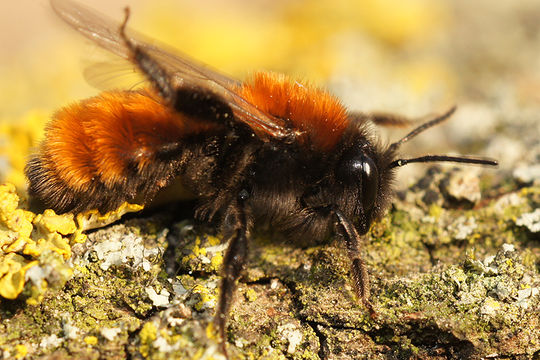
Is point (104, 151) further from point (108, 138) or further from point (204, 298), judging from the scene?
point (204, 298)

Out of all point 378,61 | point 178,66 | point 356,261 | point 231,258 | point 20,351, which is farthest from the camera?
point 378,61

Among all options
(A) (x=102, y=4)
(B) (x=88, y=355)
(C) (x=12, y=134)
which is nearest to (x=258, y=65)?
(C) (x=12, y=134)

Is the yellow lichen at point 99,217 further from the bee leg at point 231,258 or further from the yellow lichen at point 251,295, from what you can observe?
the yellow lichen at point 251,295

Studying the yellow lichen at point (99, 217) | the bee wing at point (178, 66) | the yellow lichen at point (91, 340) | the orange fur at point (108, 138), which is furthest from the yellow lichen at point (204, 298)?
the bee wing at point (178, 66)

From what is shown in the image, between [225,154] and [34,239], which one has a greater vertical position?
[225,154]

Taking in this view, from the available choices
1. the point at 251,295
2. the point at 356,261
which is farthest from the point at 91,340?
the point at 356,261

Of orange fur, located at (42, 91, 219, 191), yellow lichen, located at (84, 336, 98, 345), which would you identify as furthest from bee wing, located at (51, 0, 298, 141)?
yellow lichen, located at (84, 336, 98, 345)

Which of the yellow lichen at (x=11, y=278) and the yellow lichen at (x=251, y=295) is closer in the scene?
the yellow lichen at (x=11, y=278)

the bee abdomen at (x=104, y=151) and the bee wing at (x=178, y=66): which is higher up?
the bee wing at (x=178, y=66)
